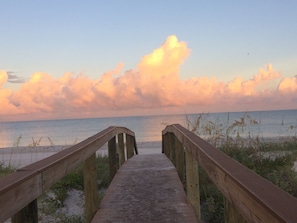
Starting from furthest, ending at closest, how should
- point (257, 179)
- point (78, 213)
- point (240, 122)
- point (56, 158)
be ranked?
point (240, 122) < point (78, 213) < point (56, 158) < point (257, 179)

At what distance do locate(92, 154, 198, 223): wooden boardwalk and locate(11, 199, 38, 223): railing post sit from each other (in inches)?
64.6

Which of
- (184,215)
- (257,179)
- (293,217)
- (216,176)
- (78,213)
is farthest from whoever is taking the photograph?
(78,213)

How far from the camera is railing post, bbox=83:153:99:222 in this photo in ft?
12.0

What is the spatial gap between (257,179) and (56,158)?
153 centimetres

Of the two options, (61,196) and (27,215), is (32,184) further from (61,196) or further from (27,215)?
(61,196)

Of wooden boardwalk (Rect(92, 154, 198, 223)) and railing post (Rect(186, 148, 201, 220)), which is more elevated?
railing post (Rect(186, 148, 201, 220))

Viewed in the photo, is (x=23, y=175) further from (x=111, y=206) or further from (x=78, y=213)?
(x=78, y=213)

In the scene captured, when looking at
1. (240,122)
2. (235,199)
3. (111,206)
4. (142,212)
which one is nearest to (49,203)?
(111,206)

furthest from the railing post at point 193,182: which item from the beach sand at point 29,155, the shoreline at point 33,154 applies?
the beach sand at point 29,155

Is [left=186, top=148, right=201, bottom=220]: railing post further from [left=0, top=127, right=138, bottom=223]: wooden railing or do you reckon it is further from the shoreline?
the shoreline

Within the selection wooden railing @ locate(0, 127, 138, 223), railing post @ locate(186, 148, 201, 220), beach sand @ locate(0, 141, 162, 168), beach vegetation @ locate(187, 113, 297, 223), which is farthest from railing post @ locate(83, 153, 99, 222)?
beach sand @ locate(0, 141, 162, 168)

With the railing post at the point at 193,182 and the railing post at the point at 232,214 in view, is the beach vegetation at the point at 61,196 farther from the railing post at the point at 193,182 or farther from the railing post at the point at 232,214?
the railing post at the point at 232,214

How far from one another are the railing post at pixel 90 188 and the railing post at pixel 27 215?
1.62m

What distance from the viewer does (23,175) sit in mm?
2072
